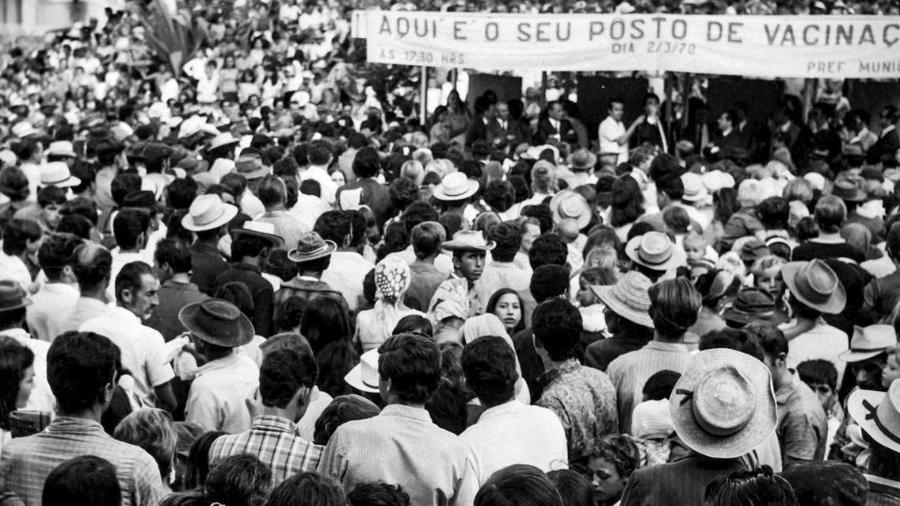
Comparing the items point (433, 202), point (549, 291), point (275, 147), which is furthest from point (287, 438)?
point (275, 147)

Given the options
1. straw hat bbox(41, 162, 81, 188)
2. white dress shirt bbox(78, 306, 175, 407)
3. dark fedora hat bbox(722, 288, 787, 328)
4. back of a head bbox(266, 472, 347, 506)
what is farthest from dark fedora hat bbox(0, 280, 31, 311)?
straw hat bbox(41, 162, 81, 188)

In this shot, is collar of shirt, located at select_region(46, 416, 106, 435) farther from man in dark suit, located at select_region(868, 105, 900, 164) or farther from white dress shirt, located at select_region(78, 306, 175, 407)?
man in dark suit, located at select_region(868, 105, 900, 164)

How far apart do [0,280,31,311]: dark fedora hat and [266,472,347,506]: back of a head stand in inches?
118

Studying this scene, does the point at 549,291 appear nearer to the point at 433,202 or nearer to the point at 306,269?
the point at 306,269

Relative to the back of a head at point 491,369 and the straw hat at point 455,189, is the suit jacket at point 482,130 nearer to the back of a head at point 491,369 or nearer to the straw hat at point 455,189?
the straw hat at point 455,189

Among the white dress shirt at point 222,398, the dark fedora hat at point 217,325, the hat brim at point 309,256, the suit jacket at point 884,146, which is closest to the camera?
the white dress shirt at point 222,398

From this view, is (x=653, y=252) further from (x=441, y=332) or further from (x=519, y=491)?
(x=519, y=491)

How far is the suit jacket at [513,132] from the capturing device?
16344 mm

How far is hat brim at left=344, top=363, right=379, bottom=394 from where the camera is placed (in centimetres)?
558

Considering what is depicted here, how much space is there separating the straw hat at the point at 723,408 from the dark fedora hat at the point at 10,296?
320 centimetres

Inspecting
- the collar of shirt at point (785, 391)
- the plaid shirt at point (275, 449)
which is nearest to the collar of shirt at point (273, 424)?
the plaid shirt at point (275, 449)

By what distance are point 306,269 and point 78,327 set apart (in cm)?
140

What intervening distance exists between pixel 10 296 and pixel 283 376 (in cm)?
182

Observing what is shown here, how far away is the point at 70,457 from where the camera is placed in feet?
14.4
